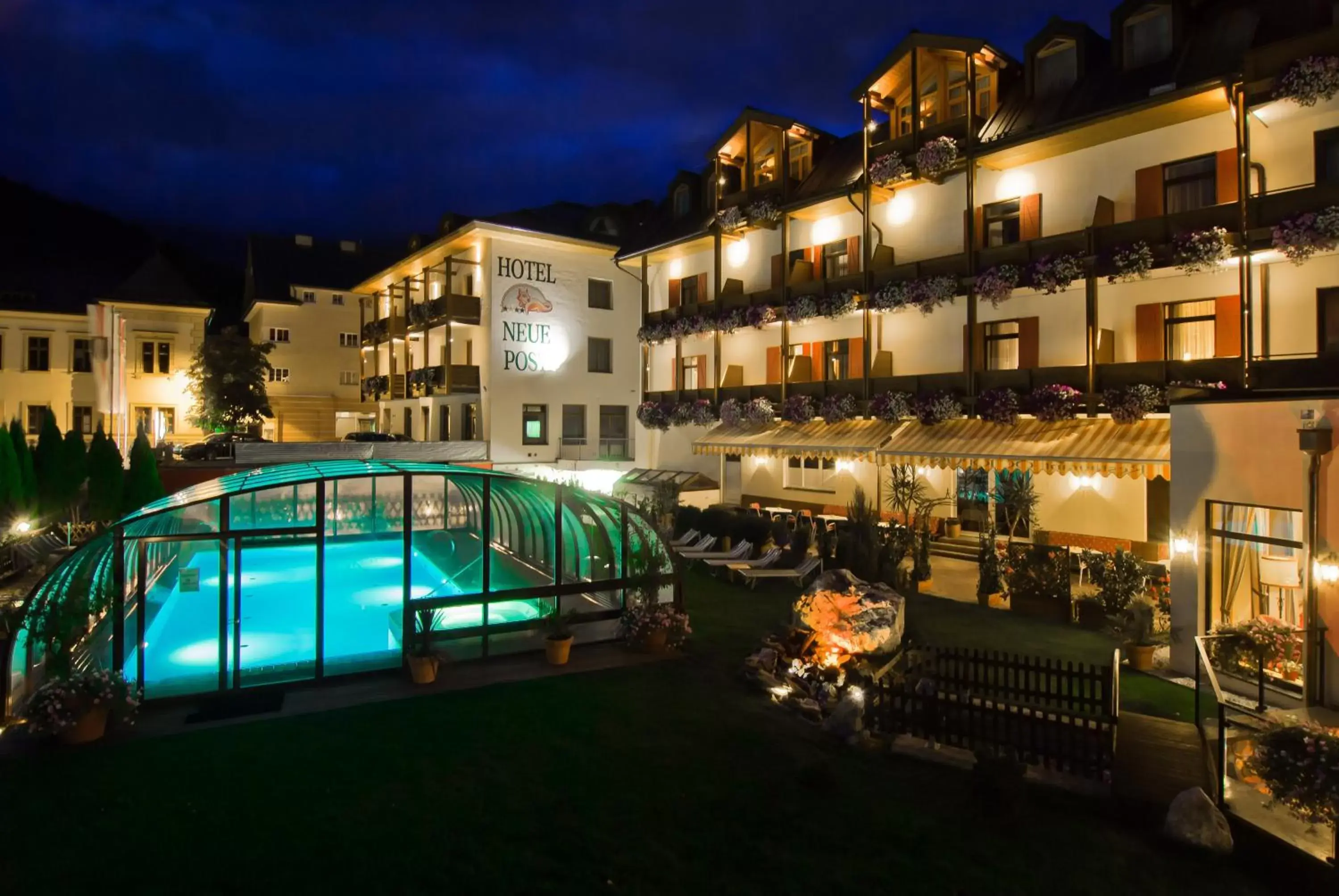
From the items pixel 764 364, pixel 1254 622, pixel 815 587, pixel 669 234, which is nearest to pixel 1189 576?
pixel 1254 622

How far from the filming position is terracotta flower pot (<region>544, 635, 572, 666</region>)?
1156 cm

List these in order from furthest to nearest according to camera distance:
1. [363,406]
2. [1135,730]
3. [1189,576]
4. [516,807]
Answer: [363,406], [1189,576], [1135,730], [516,807]

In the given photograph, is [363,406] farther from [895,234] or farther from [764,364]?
[895,234]

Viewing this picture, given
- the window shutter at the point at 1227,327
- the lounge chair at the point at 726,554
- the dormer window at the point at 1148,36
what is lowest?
the lounge chair at the point at 726,554

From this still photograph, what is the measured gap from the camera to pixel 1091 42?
21.2 meters

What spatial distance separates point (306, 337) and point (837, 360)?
3442cm

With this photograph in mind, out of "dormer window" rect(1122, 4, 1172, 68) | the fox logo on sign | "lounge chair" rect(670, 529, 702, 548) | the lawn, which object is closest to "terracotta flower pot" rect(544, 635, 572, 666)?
the lawn

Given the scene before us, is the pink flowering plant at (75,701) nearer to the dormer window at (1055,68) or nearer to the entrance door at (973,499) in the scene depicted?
the entrance door at (973,499)

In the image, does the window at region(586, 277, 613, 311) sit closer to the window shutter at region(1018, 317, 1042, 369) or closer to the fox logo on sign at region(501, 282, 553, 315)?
the fox logo on sign at region(501, 282, 553, 315)

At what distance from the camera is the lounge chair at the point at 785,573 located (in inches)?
691

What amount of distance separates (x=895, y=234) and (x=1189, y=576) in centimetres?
1560

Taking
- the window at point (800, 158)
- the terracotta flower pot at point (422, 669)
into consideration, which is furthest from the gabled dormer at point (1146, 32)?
the terracotta flower pot at point (422, 669)

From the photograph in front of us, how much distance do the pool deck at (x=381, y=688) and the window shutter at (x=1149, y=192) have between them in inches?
620

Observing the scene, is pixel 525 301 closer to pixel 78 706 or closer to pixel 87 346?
pixel 78 706
